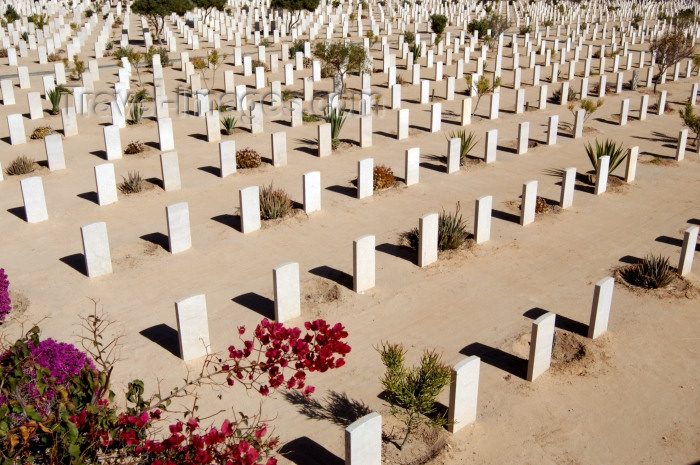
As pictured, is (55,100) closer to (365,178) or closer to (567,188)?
(365,178)

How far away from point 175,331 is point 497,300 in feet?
13.4

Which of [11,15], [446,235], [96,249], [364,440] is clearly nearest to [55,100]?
[96,249]

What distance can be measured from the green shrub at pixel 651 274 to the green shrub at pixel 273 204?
5.38m

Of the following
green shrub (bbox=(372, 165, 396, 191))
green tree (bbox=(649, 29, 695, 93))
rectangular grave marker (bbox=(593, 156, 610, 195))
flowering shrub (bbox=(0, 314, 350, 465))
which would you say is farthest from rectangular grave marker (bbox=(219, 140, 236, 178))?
green tree (bbox=(649, 29, 695, 93))

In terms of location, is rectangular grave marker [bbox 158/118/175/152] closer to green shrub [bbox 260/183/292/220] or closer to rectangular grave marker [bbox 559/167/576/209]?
green shrub [bbox 260/183/292/220]

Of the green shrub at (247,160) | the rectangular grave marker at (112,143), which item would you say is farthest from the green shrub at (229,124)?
the rectangular grave marker at (112,143)

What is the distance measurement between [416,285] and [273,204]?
3241mm

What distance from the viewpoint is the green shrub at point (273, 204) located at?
11.3 meters

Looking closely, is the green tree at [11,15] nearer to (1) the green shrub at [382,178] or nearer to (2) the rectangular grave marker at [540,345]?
(1) the green shrub at [382,178]

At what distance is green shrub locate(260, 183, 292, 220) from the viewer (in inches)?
444

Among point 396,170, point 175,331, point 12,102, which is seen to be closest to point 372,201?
point 396,170

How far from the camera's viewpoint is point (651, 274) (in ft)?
30.5

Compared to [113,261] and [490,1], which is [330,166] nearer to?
[113,261]

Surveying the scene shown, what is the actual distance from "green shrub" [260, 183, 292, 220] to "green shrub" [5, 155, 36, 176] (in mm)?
4986
